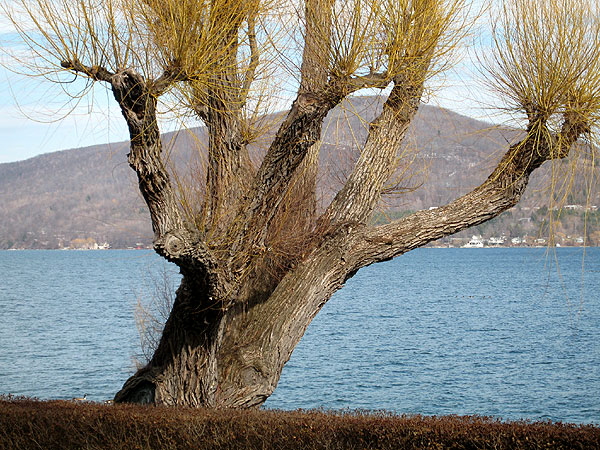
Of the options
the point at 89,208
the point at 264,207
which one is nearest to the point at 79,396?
the point at 264,207

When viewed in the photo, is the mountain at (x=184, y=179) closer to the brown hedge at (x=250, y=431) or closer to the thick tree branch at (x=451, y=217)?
the thick tree branch at (x=451, y=217)

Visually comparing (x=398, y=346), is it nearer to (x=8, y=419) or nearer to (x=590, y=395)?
(x=590, y=395)

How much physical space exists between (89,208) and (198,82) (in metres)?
116

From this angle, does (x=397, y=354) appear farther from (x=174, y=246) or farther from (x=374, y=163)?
(x=174, y=246)

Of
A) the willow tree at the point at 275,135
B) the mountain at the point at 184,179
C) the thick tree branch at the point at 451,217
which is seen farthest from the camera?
the thick tree branch at the point at 451,217

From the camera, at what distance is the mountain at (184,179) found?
26.7 feet

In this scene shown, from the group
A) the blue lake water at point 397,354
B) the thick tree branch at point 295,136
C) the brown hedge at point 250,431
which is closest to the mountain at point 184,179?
the thick tree branch at point 295,136

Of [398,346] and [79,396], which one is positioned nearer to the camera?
[79,396]

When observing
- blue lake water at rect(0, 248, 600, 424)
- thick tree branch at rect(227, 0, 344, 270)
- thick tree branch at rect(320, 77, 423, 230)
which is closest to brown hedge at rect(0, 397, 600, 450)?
blue lake water at rect(0, 248, 600, 424)

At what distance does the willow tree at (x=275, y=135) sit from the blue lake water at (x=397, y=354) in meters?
0.97

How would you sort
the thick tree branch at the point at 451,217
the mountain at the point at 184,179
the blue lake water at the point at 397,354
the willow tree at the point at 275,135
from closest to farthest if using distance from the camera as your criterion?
the willow tree at the point at 275,135, the mountain at the point at 184,179, the thick tree branch at the point at 451,217, the blue lake water at the point at 397,354

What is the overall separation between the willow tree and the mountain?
379 millimetres

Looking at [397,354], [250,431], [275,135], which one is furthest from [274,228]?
[397,354]

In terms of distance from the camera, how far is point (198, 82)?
6438 mm
